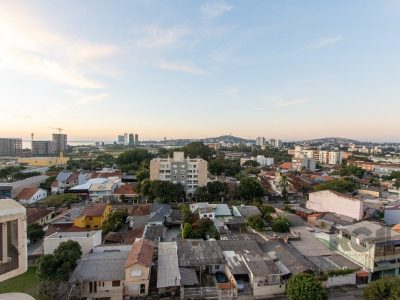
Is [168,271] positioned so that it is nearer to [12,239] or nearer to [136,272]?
[136,272]

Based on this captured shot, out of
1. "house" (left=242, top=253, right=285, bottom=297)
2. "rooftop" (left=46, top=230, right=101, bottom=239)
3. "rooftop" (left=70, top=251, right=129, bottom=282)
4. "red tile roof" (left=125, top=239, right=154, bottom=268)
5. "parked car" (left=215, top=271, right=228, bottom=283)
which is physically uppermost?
"rooftop" (left=46, top=230, right=101, bottom=239)

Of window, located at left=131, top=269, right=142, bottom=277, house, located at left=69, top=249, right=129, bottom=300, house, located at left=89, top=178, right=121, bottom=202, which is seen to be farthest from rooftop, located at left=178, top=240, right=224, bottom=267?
house, located at left=89, top=178, right=121, bottom=202

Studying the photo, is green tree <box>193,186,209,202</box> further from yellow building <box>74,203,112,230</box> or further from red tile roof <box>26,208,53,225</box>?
red tile roof <box>26,208,53,225</box>

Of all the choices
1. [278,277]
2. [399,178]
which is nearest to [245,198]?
[278,277]

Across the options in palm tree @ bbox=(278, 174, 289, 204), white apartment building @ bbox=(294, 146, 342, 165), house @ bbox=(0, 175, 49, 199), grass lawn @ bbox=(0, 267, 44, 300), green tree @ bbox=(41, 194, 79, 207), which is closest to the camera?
grass lawn @ bbox=(0, 267, 44, 300)

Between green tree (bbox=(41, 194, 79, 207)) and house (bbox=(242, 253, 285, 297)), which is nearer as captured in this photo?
house (bbox=(242, 253, 285, 297))

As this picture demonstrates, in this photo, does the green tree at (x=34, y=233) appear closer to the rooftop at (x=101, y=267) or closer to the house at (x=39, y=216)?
the house at (x=39, y=216)

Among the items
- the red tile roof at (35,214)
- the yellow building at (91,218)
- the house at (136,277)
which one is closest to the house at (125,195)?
A: the red tile roof at (35,214)
